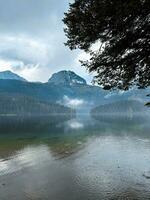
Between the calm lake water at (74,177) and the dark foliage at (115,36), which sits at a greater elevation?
the dark foliage at (115,36)

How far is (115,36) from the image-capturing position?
22328 millimetres

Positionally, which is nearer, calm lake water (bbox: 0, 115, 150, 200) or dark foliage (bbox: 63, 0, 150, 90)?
dark foliage (bbox: 63, 0, 150, 90)

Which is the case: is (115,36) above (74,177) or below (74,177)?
above

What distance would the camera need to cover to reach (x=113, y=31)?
21016 millimetres

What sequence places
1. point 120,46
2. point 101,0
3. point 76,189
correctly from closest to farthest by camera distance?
point 101,0 → point 120,46 → point 76,189

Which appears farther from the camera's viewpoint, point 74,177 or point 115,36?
point 74,177

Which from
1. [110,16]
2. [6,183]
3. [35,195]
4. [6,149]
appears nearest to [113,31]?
[110,16]

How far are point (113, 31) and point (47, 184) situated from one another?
18.9 meters

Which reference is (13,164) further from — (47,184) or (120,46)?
(120,46)

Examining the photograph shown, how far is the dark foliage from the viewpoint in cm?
1881

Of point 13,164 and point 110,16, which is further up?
point 110,16

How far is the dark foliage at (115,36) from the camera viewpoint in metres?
18.8

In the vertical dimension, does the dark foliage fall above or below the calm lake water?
above

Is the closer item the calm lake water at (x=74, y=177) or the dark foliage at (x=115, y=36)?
the dark foliage at (x=115, y=36)
